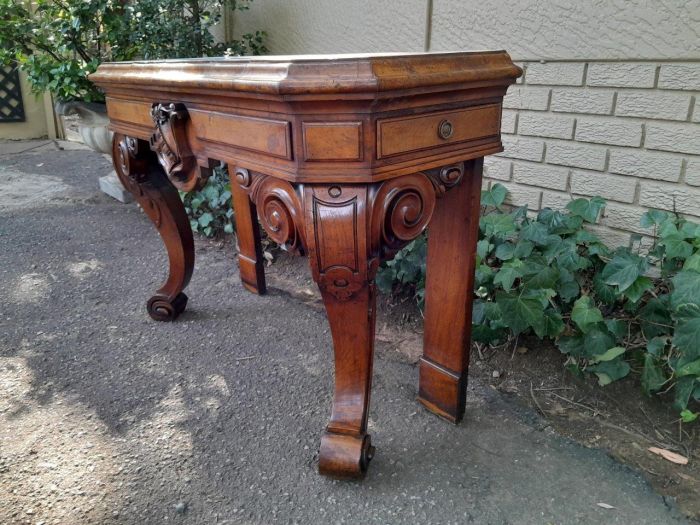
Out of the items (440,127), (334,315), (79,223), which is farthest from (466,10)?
(79,223)

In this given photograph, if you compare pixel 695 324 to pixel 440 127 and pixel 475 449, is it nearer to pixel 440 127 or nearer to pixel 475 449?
pixel 475 449

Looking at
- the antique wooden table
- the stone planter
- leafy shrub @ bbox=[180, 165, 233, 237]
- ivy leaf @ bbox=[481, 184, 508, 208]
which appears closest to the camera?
the antique wooden table

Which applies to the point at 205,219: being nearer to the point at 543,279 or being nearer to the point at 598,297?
the point at 543,279

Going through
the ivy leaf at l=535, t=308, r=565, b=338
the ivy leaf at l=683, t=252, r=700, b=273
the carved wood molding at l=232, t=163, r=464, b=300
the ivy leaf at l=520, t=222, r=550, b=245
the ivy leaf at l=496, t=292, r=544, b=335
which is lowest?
the ivy leaf at l=535, t=308, r=565, b=338

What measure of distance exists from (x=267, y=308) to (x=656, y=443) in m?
1.43

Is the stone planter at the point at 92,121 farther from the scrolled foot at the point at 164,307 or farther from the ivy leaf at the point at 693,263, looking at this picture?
the ivy leaf at the point at 693,263

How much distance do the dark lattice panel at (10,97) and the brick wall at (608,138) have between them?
593cm

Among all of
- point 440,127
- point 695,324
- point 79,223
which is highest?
point 440,127

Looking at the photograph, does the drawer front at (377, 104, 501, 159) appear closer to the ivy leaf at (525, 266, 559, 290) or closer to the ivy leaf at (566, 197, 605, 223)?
the ivy leaf at (525, 266, 559, 290)

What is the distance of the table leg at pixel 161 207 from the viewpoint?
1.82 meters

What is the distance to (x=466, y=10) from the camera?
229cm

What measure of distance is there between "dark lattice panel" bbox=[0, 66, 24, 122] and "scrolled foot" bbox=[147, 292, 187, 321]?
5.33m

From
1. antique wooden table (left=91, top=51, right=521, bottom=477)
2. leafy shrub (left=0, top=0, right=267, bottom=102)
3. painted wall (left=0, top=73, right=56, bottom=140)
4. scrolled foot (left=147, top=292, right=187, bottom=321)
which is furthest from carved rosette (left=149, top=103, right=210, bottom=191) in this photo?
painted wall (left=0, top=73, right=56, bottom=140)

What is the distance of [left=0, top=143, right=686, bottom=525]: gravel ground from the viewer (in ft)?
4.13
